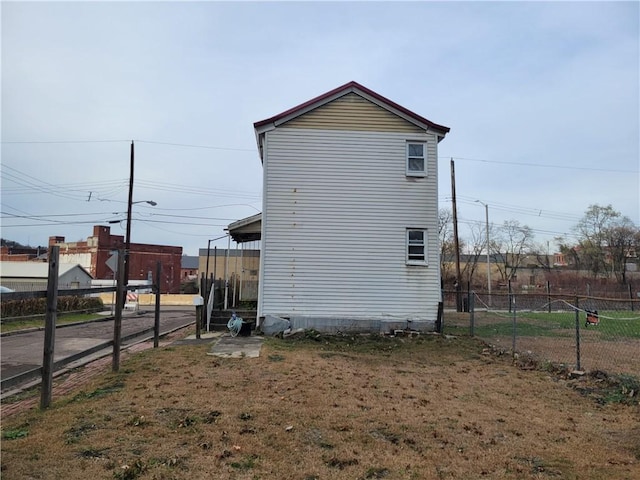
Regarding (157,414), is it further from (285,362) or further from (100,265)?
(100,265)

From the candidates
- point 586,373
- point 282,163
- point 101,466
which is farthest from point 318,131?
point 101,466

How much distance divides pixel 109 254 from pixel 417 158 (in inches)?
1847

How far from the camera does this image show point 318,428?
499 cm

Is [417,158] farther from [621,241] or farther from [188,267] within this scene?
[188,267]

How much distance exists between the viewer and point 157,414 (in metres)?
5.26

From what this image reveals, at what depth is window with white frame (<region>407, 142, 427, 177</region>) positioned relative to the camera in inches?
580

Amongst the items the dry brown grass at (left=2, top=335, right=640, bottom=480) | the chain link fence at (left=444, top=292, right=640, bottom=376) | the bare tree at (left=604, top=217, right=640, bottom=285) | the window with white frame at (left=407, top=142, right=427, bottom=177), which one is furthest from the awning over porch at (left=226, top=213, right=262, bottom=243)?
the bare tree at (left=604, top=217, right=640, bottom=285)

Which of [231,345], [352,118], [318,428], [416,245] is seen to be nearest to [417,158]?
[352,118]

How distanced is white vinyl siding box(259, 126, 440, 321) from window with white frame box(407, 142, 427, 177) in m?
0.20

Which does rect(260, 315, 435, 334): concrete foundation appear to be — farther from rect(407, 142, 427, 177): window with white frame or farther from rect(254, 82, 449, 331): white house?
rect(407, 142, 427, 177): window with white frame

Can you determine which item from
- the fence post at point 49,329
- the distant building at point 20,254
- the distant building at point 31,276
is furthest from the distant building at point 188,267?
the fence post at point 49,329

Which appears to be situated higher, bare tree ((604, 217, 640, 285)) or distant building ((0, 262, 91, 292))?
bare tree ((604, 217, 640, 285))

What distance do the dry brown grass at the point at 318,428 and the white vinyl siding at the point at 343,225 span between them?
5.58 meters

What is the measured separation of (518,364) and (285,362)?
469 centimetres
